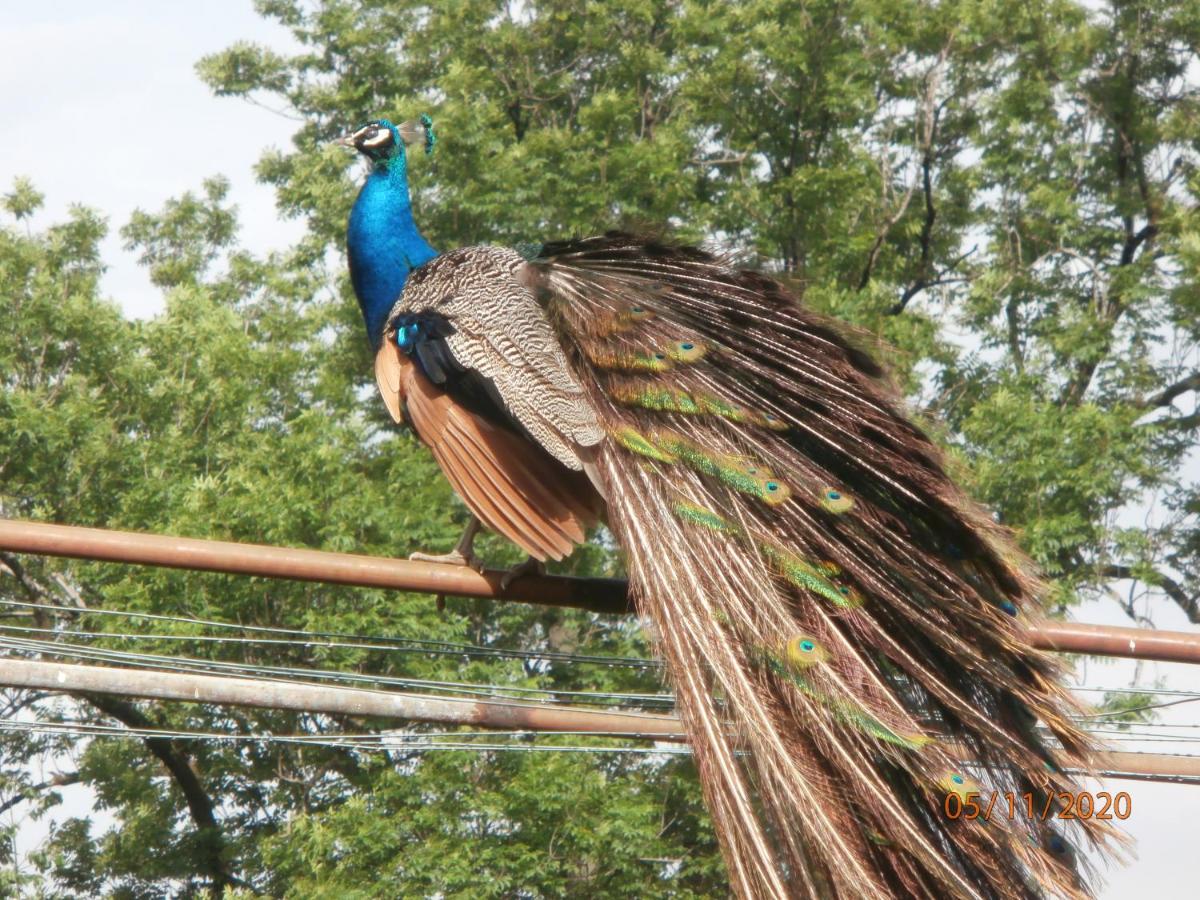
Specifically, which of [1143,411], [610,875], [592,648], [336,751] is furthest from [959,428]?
[336,751]

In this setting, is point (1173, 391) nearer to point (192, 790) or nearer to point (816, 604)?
point (192, 790)

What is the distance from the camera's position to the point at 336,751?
12.1m

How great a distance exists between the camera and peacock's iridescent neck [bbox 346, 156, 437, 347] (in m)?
4.78

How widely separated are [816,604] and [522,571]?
804 mm

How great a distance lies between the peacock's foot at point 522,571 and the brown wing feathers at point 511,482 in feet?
0.13

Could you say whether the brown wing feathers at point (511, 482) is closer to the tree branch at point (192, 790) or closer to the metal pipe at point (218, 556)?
the metal pipe at point (218, 556)

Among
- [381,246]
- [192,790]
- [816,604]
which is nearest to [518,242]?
[192,790]

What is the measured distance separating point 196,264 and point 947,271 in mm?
8569

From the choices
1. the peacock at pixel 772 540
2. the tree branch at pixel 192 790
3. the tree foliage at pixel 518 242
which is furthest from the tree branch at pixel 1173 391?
the peacock at pixel 772 540

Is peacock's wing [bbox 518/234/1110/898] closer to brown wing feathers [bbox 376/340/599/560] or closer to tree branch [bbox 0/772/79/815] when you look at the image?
brown wing feathers [bbox 376/340/599/560]

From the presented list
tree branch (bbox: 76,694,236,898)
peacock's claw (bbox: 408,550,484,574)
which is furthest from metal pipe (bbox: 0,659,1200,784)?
tree branch (bbox: 76,694,236,898)

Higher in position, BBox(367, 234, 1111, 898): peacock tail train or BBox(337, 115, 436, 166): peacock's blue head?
BBox(337, 115, 436, 166): peacock's blue head

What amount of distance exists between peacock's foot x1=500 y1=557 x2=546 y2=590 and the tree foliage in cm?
688

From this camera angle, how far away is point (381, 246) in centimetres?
493
